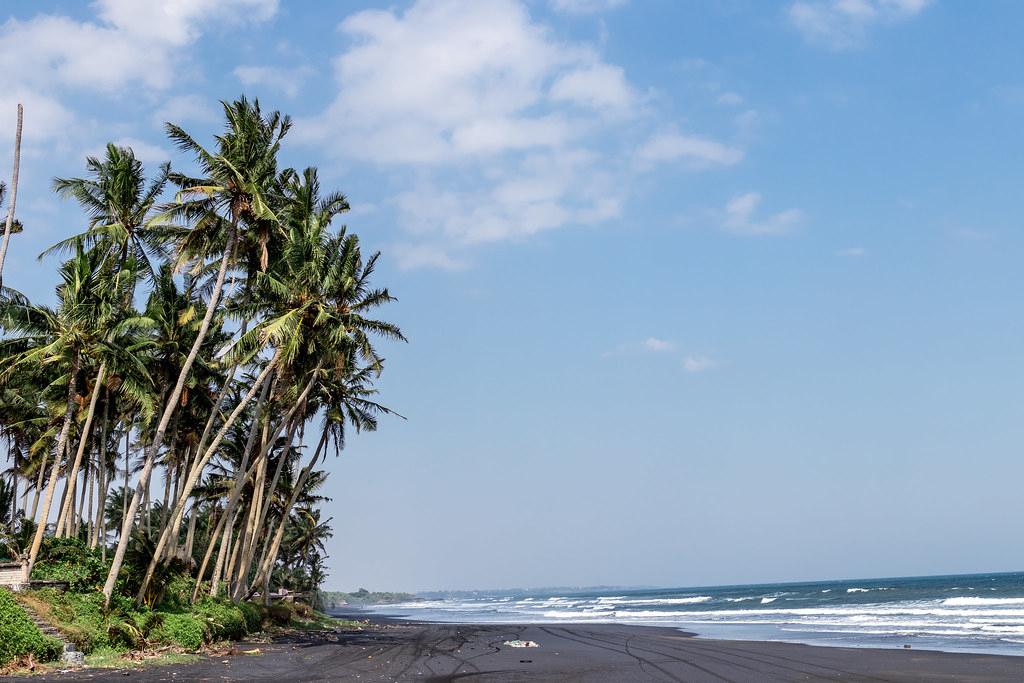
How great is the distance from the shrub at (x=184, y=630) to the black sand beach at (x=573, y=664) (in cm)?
138

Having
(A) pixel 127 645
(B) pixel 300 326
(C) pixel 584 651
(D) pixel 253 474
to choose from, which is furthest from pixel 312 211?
(C) pixel 584 651

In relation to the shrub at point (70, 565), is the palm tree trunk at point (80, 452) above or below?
above

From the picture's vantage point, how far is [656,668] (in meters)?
20.1

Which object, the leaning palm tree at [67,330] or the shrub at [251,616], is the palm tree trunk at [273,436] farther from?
the leaning palm tree at [67,330]

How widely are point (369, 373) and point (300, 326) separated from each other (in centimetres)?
895

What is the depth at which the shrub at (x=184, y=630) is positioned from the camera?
2106cm

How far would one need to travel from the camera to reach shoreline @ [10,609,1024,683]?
17.5m

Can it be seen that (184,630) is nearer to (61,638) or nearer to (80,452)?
(61,638)

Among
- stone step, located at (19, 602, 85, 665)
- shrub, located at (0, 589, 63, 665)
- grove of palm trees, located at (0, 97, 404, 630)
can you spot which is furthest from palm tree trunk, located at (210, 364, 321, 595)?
shrub, located at (0, 589, 63, 665)

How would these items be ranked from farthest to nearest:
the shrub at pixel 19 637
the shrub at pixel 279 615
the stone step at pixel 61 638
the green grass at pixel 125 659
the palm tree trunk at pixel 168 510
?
1. the shrub at pixel 279 615
2. the palm tree trunk at pixel 168 510
3. the green grass at pixel 125 659
4. the stone step at pixel 61 638
5. the shrub at pixel 19 637

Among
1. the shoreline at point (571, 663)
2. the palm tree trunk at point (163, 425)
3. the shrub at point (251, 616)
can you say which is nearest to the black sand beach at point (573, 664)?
the shoreline at point (571, 663)

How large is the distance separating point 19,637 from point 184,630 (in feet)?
19.1

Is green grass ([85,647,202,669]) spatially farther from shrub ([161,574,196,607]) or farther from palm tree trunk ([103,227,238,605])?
shrub ([161,574,196,607])

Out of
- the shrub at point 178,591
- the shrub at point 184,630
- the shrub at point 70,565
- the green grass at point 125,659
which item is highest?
the shrub at point 70,565
